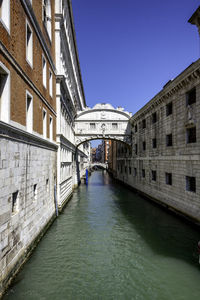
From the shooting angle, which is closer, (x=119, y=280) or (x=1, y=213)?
(x=1, y=213)

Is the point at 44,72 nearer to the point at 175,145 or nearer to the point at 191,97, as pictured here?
the point at 191,97

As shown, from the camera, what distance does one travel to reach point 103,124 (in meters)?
25.2

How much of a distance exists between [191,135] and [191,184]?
274 cm

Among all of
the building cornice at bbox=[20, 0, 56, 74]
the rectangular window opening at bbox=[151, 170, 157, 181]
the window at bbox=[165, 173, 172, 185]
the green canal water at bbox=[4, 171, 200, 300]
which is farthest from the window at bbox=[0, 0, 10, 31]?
the rectangular window opening at bbox=[151, 170, 157, 181]

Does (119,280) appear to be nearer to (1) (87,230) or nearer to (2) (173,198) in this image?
(1) (87,230)

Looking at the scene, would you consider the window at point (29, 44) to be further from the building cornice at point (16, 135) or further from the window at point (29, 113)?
the building cornice at point (16, 135)

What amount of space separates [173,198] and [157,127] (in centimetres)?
596

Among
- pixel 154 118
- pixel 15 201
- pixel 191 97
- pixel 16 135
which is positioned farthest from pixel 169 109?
pixel 15 201

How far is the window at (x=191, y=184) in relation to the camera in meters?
11.1

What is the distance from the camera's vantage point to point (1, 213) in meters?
5.04

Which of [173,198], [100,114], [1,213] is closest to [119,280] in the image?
[1,213]

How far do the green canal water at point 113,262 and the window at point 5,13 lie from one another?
22.8ft

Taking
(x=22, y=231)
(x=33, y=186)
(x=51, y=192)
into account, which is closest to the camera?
(x=22, y=231)

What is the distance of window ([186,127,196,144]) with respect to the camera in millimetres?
11269
